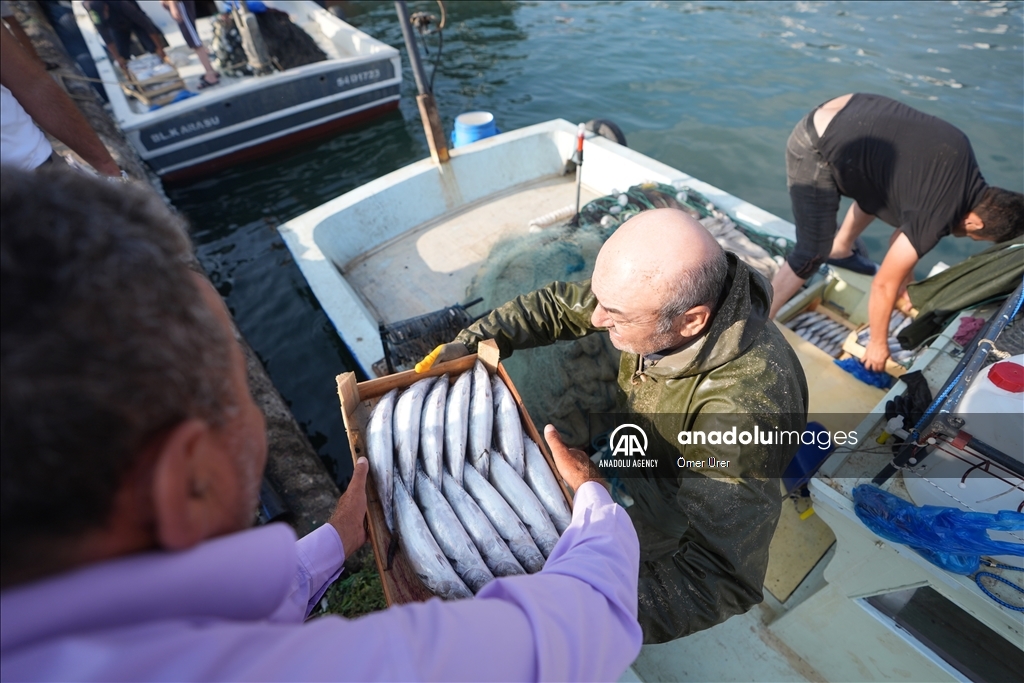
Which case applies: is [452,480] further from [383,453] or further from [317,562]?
[317,562]

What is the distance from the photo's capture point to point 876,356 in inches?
150

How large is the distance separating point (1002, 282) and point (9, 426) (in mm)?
4194

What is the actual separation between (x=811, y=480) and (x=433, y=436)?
5.79ft

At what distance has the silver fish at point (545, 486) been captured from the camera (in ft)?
5.75

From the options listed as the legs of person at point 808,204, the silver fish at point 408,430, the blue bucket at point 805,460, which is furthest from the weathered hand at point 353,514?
the legs of person at point 808,204

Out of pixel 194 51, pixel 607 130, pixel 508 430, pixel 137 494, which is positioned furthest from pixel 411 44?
pixel 194 51

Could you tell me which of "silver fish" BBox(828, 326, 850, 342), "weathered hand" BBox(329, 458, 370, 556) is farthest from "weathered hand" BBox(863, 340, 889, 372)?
"weathered hand" BBox(329, 458, 370, 556)

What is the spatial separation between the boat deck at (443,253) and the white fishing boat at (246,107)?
5068 millimetres

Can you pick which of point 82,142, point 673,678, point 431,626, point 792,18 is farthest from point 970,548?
point 792,18

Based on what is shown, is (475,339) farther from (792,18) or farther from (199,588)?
(792,18)

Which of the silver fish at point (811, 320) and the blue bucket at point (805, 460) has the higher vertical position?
the blue bucket at point (805, 460)

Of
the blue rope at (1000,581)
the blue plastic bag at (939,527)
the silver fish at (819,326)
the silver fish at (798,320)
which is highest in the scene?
the blue plastic bag at (939,527)

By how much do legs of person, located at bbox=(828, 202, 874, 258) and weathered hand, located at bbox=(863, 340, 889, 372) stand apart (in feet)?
3.89

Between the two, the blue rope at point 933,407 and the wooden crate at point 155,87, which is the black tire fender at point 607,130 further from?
the wooden crate at point 155,87
